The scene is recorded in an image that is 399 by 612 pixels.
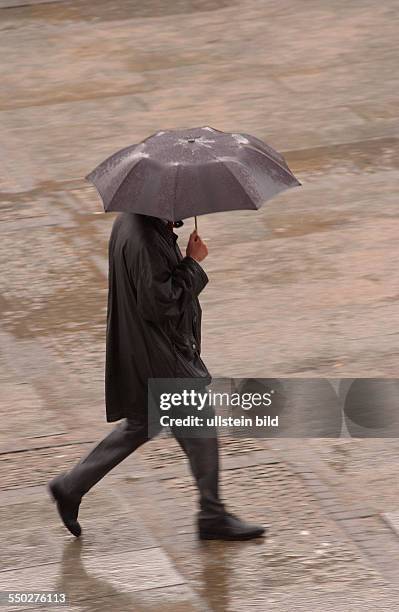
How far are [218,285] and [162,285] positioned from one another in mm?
3629

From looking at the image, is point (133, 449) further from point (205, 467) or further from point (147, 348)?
point (147, 348)

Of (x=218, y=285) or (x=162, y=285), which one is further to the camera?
(x=218, y=285)

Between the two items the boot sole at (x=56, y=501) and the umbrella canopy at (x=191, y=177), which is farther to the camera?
the boot sole at (x=56, y=501)

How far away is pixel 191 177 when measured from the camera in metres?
6.77

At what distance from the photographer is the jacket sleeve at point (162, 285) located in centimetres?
684

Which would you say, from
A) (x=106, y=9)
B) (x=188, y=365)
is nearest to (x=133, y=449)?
(x=188, y=365)

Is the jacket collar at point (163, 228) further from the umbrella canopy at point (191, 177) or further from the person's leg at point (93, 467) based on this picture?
the person's leg at point (93, 467)

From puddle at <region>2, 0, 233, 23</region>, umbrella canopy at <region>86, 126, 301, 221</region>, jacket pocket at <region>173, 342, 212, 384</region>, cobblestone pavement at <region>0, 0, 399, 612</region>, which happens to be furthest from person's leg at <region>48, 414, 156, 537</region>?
puddle at <region>2, 0, 233, 23</region>

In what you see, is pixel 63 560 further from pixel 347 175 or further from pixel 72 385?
pixel 347 175

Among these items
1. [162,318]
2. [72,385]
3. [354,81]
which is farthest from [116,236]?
[354,81]

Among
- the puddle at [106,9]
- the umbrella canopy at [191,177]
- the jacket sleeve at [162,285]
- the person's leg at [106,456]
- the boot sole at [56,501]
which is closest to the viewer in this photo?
the umbrella canopy at [191,177]

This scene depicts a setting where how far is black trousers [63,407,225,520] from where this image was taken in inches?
282

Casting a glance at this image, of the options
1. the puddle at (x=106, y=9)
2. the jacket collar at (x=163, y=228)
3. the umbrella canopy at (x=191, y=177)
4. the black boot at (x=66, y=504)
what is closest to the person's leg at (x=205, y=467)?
the black boot at (x=66, y=504)

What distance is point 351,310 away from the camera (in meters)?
9.98
